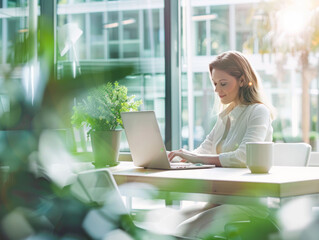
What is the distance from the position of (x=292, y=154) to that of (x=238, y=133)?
1.02 ft

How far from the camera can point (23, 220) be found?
41cm

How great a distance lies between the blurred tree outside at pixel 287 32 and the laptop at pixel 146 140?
1.86 m

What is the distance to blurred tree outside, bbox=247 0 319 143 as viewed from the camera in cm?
340

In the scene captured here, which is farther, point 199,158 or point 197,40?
point 197,40

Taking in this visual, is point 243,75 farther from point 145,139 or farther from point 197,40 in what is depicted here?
point 197,40

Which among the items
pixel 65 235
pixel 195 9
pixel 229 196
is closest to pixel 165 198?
pixel 229 196

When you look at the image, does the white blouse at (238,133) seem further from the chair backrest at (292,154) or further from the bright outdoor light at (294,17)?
the bright outdoor light at (294,17)

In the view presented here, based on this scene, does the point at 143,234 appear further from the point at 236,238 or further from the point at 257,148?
the point at 257,148

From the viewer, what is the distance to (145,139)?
1.76 meters

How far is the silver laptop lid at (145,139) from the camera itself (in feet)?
5.59

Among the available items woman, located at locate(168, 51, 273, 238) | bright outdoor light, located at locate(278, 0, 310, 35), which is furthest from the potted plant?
bright outdoor light, located at locate(278, 0, 310, 35)

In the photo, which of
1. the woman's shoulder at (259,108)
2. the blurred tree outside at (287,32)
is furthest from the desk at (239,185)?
the blurred tree outside at (287,32)

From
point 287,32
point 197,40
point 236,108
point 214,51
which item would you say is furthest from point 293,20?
point 236,108

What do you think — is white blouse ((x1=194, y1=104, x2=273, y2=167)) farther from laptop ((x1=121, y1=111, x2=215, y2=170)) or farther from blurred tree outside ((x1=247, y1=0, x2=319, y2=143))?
blurred tree outside ((x1=247, y1=0, x2=319, y2=143))
